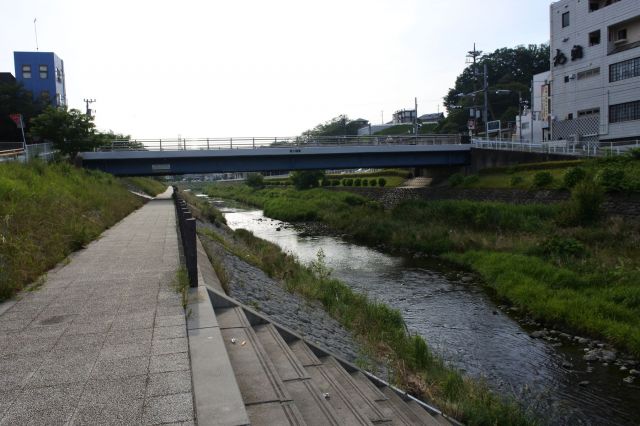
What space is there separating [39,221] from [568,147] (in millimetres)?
34336

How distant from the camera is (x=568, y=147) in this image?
3434 cm

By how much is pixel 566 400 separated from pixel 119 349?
Answer: 315 inches

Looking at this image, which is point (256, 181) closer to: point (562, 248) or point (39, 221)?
point (562, 248)

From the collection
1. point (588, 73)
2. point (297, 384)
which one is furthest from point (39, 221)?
point (588, 73)

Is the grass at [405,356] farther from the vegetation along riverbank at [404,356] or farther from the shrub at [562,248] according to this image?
the shrub at [562,248]

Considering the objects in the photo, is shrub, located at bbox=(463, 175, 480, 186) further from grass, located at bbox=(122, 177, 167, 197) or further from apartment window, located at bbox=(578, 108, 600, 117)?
grass, located at bbox=(122, 177, 167, 197)

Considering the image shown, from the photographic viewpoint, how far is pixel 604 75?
1501 inches

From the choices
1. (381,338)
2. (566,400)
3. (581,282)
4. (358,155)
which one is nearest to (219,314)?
(381,338)

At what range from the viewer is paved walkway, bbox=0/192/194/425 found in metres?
3.79

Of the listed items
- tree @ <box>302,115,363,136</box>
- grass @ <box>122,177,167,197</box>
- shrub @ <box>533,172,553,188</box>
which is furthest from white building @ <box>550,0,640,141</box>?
tree @ <box>302,115,363,136</box>

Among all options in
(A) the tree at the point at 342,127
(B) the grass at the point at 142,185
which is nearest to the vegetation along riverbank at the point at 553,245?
(B) the grass at the point at 142,185

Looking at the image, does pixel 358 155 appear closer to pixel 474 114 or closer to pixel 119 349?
pixel 474 114

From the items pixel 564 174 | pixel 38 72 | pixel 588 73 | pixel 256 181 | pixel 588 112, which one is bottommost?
pixel 256 181

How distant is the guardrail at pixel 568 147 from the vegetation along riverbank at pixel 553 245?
364cm
